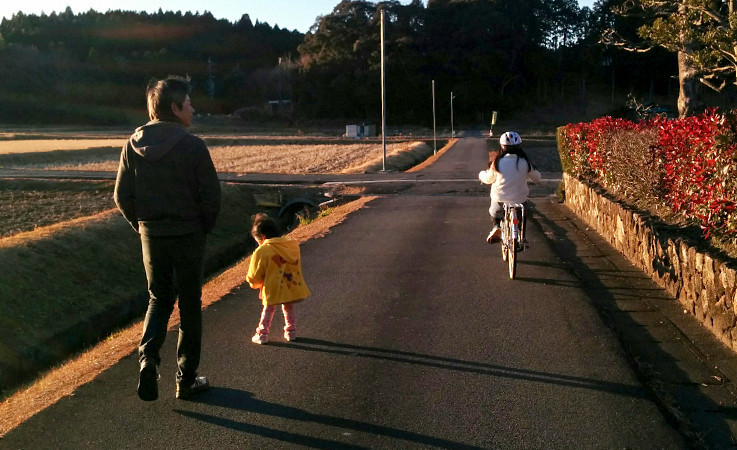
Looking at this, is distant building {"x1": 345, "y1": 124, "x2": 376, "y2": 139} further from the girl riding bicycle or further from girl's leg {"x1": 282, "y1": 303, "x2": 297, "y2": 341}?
girl's leg {"x1": 282, "y1": 303, "x2": 297, "y2": 341}

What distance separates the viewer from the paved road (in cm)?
461

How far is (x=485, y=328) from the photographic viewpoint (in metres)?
6.93

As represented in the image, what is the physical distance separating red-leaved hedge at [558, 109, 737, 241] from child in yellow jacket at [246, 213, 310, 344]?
3637 mm

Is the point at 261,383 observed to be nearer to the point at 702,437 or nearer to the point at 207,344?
the point at 207,344

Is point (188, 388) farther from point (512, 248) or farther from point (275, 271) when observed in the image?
point (512, 248)

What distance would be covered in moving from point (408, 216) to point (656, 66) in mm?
82011

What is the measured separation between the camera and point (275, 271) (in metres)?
6.41

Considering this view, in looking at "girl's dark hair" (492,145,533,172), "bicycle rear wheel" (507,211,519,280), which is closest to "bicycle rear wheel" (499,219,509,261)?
"bicycle rear wheel" (507,211,519,280)

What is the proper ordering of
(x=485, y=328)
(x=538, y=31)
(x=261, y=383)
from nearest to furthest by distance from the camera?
1. (x=261, y=383)
2. (x=485, y=328)
3. (x=538, y=31)

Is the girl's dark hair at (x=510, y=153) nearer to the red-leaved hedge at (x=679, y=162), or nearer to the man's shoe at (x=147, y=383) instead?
the red-leaved hedge at (x=679, y=162)

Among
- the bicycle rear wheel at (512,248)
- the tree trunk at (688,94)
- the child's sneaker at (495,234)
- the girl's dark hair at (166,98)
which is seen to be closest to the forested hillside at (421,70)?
A: the tree trunk at (688,94)

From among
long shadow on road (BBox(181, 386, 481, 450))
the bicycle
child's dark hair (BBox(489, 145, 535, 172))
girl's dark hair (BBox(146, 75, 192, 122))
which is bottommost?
long shadow on road (BBox(181, 386, 481, 450))

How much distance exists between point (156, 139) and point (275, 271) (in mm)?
1773

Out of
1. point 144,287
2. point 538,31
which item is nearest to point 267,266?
point 144,287
